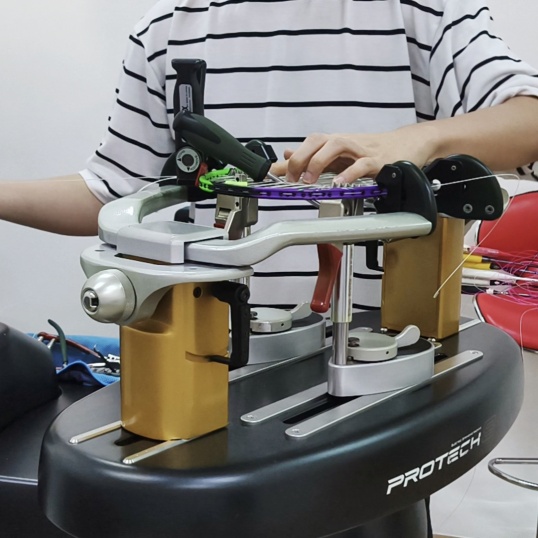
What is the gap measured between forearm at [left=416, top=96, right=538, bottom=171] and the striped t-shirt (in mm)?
120

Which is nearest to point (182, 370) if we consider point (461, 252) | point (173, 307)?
point (173, 307)

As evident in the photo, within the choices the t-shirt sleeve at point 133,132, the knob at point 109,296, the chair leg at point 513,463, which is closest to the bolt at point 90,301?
the knob at point 109,296

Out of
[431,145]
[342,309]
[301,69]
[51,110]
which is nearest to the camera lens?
[342,309]

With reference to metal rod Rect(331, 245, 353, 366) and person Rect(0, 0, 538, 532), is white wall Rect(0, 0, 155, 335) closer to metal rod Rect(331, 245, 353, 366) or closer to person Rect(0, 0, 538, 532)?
person Rect(0, 0, 538, 532)

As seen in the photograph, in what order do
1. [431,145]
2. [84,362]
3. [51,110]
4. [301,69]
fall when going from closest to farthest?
[431,145]
[301,69]
[84,362]
[51,110]

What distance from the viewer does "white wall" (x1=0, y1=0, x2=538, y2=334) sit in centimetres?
209

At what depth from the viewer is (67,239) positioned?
2.20 metres

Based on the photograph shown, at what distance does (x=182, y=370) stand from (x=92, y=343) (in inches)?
30.2

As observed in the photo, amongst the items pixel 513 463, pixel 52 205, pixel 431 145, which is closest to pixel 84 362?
pixel 52 205

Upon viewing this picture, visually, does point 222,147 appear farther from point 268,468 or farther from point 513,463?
point 513,463

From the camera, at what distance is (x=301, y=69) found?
1005mm

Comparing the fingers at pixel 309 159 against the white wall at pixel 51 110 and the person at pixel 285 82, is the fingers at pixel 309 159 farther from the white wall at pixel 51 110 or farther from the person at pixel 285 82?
the white wall at pixel 51 110

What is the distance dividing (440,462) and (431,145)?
273 millimetres

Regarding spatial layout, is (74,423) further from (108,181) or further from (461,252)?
(108,181)
